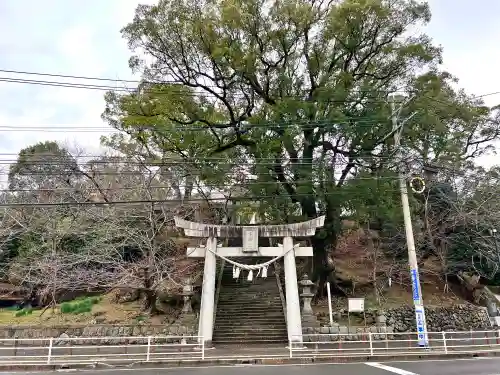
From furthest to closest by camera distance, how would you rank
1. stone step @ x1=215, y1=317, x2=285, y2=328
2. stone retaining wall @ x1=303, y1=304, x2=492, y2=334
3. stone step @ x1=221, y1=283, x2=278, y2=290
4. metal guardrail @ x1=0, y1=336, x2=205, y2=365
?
stone step @ x1=221, y1=283, x2=278, y2=290
stone retaining wall @ x1=303, y1=304, x2=492, y2=334
stone step @ x1=215, y1=317, x2=285, y2=328
metal guardrail @ x1=0, y1=336, x2=205, y2=365

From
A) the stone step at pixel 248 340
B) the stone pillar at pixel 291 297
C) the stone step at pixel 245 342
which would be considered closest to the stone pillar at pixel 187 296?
→ the stone step at pixel 248 340

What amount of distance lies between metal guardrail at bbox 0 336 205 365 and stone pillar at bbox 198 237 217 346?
78 centimetres

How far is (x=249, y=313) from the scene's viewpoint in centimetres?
1859

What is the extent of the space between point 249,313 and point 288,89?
36.8 feet

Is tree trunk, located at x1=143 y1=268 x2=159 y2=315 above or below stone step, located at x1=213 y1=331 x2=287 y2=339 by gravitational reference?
above

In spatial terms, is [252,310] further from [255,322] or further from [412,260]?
[412,260]

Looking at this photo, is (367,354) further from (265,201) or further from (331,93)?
(331,93)

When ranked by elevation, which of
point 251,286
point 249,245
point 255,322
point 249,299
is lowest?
point 255,322

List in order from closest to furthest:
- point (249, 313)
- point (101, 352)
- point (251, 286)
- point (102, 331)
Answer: point (101, 352) < point (102, 331) < point (249, 313) < point (251, 286)

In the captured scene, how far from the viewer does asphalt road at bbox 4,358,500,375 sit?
9953mm

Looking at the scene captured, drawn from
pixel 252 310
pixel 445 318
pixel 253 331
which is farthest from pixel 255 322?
pixel 445 318

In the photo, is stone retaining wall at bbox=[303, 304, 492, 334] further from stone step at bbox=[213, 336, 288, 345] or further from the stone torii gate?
the stone torii gate

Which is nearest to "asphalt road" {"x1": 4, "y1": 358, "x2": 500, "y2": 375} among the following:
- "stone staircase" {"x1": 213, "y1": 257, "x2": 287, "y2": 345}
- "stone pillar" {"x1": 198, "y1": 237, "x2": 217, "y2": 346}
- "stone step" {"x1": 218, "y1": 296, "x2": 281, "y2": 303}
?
"stone pillar" {"x1": 198, "y1": 237, "x2": 217, "y2": 346}

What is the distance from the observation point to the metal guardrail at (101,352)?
12234 millimetres
